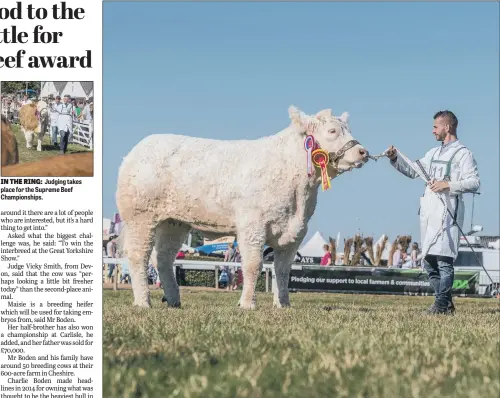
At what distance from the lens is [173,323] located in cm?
621

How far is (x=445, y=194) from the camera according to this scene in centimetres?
933

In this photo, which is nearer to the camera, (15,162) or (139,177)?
(15,162)

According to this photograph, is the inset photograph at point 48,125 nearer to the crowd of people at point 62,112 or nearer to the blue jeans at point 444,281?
the crowd of people at point 62,112

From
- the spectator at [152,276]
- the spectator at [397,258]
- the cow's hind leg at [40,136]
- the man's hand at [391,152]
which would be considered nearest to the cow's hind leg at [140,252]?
the man's hand at [391,152]

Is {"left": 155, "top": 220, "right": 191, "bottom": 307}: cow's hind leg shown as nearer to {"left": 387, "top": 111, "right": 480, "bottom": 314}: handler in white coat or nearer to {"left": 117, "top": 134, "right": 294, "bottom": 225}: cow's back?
{"left": 117, "top": 134, "right": 294, "bottom": 225}: cow's back

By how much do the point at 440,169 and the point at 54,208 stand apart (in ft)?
19.3

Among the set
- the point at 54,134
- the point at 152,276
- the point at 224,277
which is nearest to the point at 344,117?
the point at 54,134

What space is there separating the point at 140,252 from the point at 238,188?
1540 millimetres

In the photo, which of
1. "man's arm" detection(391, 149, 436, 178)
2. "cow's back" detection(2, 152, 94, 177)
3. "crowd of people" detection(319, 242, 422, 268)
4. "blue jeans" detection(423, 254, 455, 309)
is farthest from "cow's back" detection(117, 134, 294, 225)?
"crowd of people" detection(319, 242, 422, 268)

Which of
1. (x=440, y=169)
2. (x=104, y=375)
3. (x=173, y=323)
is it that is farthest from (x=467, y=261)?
(x=104, y=375)

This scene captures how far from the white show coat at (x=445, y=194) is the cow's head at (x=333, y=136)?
0.57 m

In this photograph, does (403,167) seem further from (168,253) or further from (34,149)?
(34,149)

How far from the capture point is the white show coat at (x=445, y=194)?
9234 mm

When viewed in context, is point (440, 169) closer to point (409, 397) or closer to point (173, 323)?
point (173, 323)
